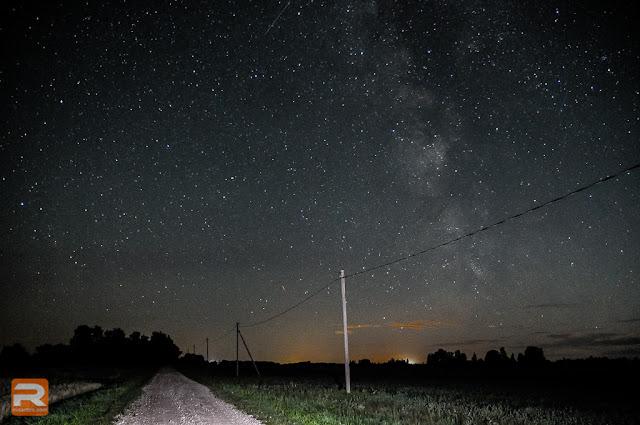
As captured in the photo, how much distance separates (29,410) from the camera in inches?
555

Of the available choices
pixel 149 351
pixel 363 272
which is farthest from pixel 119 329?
pixel 363 272

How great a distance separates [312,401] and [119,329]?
172 metres

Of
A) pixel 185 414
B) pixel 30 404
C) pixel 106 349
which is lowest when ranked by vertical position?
pixel 106 349

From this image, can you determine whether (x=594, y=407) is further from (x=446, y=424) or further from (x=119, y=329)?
(x=119, y=329)

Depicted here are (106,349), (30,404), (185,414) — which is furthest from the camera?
(106,349)

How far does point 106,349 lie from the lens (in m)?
150

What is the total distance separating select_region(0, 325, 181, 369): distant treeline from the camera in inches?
4815

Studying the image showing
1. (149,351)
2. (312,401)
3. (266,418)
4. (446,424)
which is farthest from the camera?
(149,351)

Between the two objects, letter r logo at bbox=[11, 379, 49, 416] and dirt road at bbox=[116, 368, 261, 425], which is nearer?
dirt road at bbox=[116, 368, 261, 425]

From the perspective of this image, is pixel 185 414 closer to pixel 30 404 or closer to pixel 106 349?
pixel 30 404

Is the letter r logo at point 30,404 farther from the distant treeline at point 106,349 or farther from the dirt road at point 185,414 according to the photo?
the distant treeline at point 106,349

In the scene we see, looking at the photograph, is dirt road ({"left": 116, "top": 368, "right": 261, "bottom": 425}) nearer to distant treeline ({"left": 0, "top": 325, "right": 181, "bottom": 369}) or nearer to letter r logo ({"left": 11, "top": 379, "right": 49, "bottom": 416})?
letter r logo ({"left": 11, "top": 379, "right": 49, "bottom": 416})

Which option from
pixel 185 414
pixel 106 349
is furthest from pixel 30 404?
pixel 106 349

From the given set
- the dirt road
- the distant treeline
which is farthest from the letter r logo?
the distant treeline
